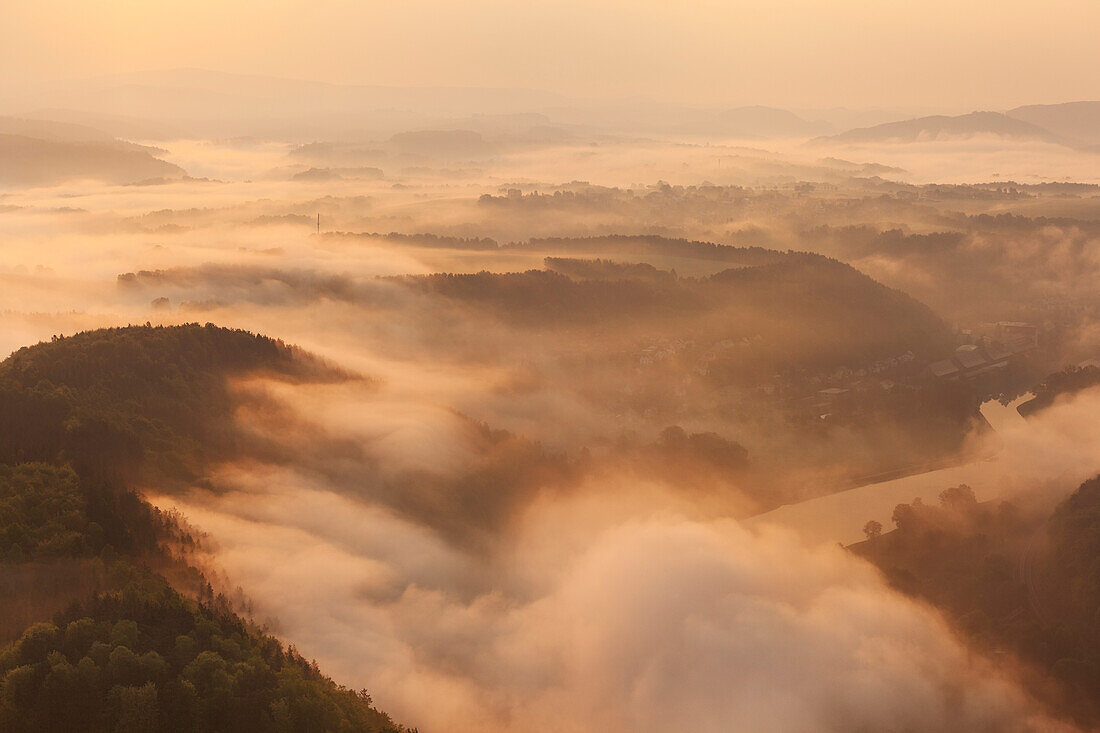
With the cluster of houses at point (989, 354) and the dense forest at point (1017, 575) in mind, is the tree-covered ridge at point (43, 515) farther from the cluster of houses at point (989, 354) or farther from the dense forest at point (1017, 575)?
the cluster of houses at point (989, 354)

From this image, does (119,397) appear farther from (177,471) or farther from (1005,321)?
(1005,321)

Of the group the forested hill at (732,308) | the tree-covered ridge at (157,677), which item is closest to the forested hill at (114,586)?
the tree-covered ridge at (157,677)

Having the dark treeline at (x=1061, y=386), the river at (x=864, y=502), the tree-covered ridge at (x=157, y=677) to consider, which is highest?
the tree-covered ridge at (x=157, y=677)

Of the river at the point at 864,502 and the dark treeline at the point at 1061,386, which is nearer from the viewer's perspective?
the river at the point at 864,502

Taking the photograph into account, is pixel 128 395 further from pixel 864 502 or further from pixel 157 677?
pixel 864 502

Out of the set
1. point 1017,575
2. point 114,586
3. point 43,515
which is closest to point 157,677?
point 114,586

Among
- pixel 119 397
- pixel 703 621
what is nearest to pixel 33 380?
pixel 119 397
